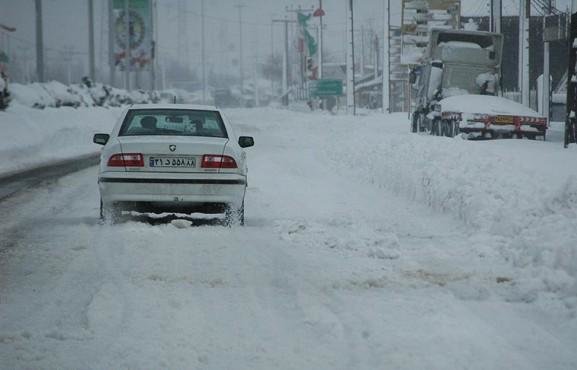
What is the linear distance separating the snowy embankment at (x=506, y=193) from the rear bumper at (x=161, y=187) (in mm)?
3135

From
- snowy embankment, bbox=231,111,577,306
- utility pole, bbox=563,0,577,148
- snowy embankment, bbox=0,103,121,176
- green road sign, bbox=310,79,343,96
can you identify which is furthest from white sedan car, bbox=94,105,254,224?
green road sign, bbox=310,79,343,96

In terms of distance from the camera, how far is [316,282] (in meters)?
5.68

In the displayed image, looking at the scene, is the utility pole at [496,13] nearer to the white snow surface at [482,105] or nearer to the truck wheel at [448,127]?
the white snow surface at [482,105]

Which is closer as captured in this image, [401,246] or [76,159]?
[401,246]

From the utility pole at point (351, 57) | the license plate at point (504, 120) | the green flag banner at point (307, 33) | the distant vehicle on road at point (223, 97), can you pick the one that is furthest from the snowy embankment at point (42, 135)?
the distant vehicle on road at point (223, 97)

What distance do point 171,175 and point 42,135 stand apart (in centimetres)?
1694

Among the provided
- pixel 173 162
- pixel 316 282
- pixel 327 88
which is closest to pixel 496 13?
pixel 173 162

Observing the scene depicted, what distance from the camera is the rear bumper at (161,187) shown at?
7.95 meters

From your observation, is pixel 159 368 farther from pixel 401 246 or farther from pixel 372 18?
pixel 372 18

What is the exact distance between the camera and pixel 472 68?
25.3 m

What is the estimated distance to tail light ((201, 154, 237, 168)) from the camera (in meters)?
8.09

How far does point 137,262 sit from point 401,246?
9.22 ft

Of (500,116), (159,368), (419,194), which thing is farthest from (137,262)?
(500,116)

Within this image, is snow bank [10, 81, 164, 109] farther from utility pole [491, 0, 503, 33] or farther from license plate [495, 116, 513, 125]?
utility pole [491, 0, 503, 33]
